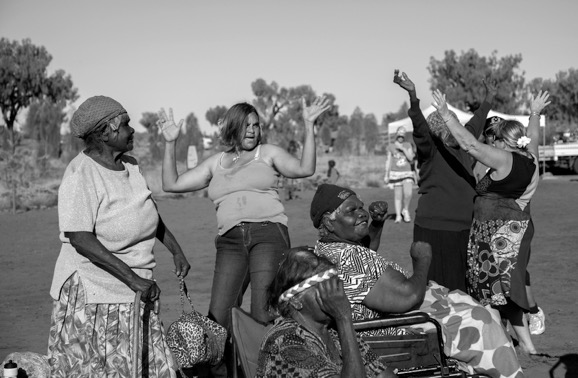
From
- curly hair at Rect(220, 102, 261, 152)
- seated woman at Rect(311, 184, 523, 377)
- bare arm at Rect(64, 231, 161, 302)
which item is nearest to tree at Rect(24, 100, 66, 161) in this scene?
curly hair at Rect(220, 102, 261, 152)

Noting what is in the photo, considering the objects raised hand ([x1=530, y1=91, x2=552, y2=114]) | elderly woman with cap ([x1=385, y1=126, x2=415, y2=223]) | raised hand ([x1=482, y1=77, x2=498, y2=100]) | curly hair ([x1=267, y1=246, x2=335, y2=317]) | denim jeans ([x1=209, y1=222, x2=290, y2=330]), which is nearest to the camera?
curly hair ([x1=267, y1=246, x2=335, y2=317])

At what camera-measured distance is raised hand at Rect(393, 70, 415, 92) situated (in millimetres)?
5957

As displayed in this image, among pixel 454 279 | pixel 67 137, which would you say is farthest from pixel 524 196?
pixel 67 137

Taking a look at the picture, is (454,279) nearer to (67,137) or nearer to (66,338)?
(66,338)

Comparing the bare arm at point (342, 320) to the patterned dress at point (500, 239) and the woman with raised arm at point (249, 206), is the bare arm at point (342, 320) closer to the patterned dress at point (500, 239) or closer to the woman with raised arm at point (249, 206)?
the woman with raised arm at point (249, 206)

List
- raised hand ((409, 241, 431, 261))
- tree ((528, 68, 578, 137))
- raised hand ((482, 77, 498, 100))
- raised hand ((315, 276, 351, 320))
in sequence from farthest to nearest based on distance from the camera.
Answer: tree ((528, 68, 578, 137)) < raised hand ((482, 77, 498, 100)) < raised hand ((409, 241, 431, 261)) < raised hand ((315, 276, 351, 320))

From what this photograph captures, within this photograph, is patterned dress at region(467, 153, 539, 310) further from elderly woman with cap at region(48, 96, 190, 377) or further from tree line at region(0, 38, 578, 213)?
tree line at region(0, 38, 578, 213)

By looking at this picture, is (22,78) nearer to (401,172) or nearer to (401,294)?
(401,172)

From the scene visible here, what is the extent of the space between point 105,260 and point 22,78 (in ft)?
159

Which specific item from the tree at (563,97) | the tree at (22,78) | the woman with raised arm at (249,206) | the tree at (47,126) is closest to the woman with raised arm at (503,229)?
the woman with raised arm at (249,206)

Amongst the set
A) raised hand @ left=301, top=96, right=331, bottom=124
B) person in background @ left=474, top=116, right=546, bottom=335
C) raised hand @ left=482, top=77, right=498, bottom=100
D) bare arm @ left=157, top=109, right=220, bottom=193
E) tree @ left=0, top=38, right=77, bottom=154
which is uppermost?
tree @ left=0, top=38, right=77, bottom=154

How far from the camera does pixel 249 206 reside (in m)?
5.67

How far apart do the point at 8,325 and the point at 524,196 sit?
17.0 ft

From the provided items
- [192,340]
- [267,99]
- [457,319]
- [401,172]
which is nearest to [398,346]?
[457,319]
